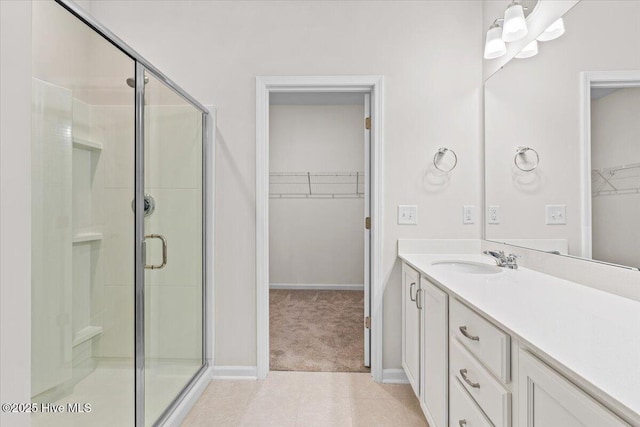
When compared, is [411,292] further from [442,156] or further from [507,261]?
[442,156]

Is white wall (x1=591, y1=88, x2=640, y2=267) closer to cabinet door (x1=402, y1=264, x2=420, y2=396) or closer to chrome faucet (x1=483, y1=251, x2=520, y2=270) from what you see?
chrome faucet (x1=483, y1=251, x2=520, y2=270)

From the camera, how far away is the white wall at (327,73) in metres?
2.30

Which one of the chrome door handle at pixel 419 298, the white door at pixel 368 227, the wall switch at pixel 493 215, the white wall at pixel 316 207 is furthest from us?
the white wall at pixel 316 207

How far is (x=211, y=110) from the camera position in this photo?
2.32 m

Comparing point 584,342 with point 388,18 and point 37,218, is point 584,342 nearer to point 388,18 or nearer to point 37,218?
point 37,218

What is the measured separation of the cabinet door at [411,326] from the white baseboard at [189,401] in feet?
4.19

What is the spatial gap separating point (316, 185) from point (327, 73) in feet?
8.04

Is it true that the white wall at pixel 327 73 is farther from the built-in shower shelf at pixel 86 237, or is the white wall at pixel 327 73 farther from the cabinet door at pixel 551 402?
the cabinet door at pixel 551 402

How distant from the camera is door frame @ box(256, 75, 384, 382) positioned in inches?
90.6

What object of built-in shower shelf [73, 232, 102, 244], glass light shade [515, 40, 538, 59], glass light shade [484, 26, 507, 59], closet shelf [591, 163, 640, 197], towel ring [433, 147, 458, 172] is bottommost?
built-in shower shelf [73, 232, 102, 244]

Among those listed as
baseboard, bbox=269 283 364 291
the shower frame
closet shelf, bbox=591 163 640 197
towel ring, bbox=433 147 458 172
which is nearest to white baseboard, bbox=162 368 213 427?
the shower frame

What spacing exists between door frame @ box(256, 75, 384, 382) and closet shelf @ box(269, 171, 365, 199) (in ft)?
7.62

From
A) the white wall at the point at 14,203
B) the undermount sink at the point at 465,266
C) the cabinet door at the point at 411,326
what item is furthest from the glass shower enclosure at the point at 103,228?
the undermount sink at the point at 465,266

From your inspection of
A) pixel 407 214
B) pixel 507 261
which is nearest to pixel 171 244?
pixel 407 214
